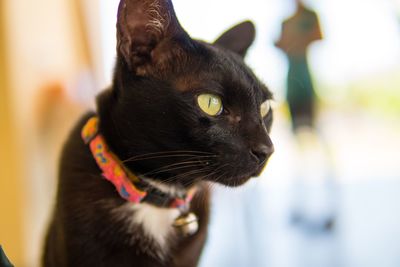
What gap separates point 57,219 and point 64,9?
75 centimetres

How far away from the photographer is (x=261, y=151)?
0.66m

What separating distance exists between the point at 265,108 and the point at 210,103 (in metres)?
0.17

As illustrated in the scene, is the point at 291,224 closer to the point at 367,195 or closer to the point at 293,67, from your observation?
the point at 367,195

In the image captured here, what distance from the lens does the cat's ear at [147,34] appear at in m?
0.65

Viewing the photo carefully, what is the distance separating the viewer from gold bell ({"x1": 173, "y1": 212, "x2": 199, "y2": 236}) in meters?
0.79

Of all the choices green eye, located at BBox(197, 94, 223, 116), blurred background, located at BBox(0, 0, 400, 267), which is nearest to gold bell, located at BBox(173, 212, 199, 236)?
blurred background, located at BBox(0, 0, 400, 267)

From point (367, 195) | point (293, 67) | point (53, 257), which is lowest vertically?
point (367, 195)

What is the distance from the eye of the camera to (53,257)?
2.56ft

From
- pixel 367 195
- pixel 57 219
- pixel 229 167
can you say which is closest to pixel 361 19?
pixel 367 195

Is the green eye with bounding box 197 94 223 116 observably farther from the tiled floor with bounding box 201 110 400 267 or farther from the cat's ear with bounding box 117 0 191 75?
the tiled floor with bounding box 201 110 400 267

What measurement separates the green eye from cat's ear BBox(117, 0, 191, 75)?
4.0 inches

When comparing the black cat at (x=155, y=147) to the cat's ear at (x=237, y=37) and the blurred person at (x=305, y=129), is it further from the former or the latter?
the blurred person at (x=305, y=129)

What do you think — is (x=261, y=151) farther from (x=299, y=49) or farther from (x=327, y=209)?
(x=327, y=209)

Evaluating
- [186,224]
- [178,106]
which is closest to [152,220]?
[186,224]
